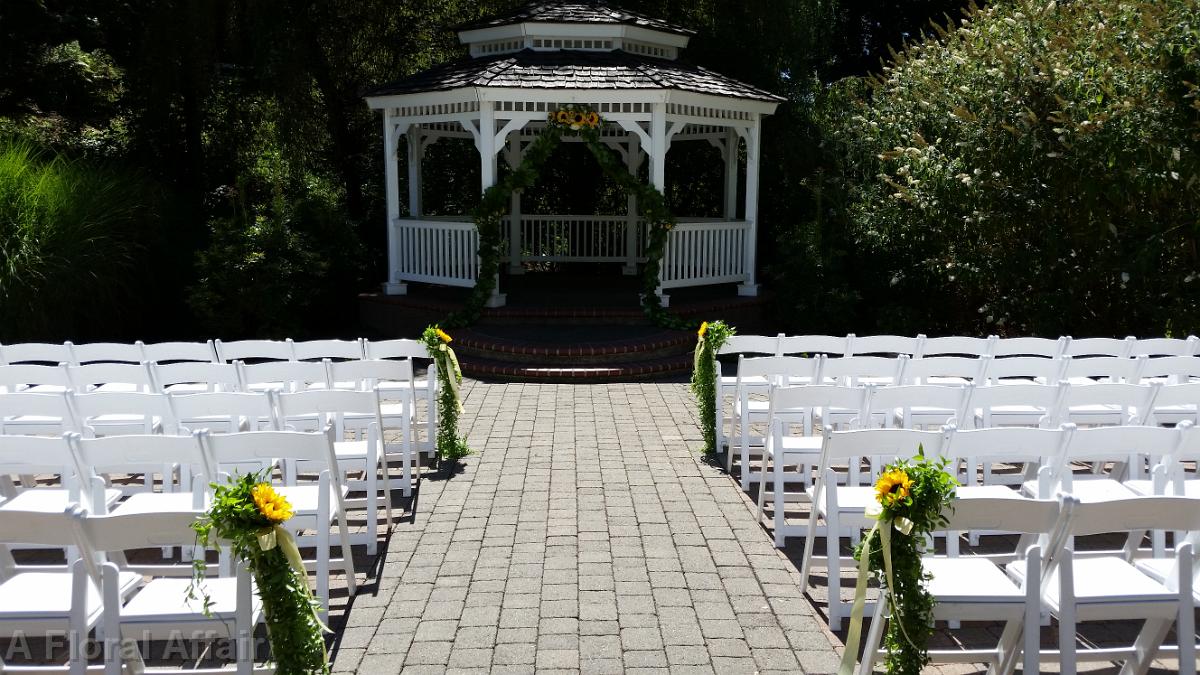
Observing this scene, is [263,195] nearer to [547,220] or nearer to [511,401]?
[547,220]

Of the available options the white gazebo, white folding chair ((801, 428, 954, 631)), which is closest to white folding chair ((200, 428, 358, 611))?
white folding chair ((801, 428, 954, 631))

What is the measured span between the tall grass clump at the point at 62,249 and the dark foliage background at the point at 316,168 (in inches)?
1.2

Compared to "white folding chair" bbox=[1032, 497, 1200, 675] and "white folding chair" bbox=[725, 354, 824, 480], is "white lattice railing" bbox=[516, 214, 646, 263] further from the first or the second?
"white folding chair" bbox=[1032, 497, 1200, 675]

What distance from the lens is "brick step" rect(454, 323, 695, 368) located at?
12.0 m

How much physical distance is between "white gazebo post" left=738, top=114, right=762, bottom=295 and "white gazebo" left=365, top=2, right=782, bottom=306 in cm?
2

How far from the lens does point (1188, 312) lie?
1093 cm

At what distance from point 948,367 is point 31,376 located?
20.1ft

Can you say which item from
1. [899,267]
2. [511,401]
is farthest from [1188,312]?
[511,401]

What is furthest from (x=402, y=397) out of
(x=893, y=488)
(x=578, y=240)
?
(x=578, y=240)

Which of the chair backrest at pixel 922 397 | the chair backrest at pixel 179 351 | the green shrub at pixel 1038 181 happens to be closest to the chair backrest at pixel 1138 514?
the chair backrest at pixel 922 397

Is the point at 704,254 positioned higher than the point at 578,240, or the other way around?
the point at 578,240

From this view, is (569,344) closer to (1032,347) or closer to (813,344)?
(813,344)

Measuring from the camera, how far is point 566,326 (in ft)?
45.0

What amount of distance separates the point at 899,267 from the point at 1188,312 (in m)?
3.93
